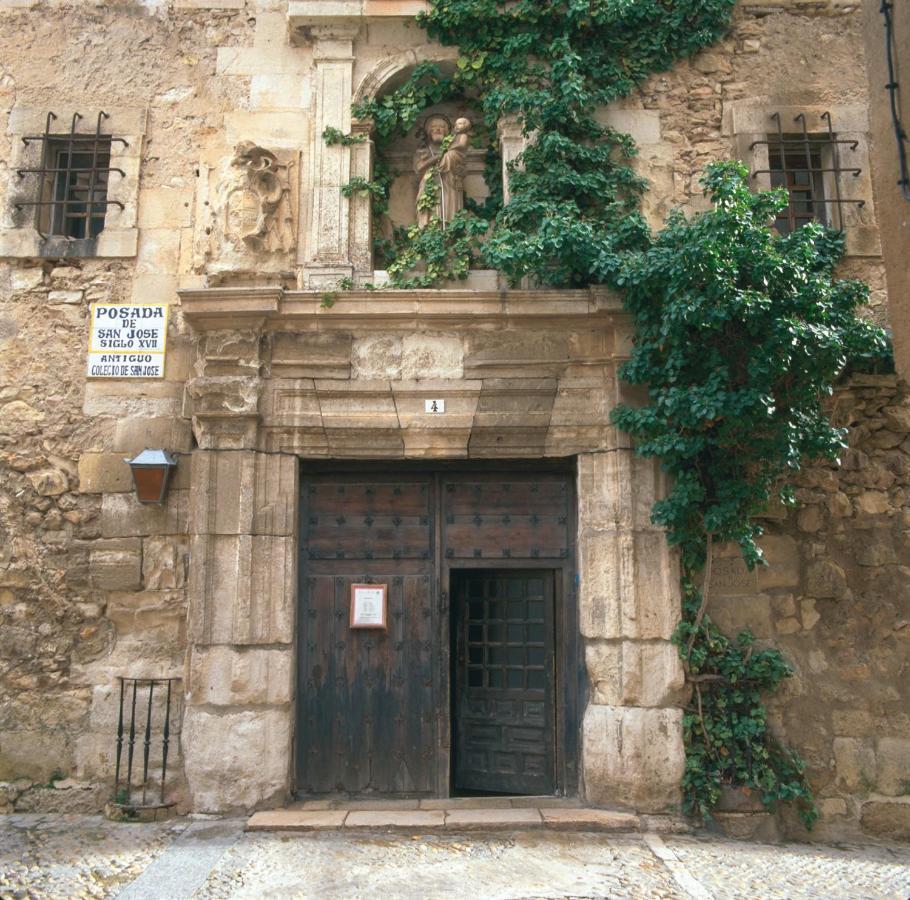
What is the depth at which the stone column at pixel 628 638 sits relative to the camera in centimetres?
470

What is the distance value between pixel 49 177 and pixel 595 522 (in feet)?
12.9

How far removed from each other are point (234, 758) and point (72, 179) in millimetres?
3636

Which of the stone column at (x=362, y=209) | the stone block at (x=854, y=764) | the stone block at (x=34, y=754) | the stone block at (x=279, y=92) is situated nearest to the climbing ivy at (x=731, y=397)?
the stone block at (x=854, y=764)

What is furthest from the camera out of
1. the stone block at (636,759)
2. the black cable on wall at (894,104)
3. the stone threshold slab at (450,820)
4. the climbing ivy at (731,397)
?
the stone block at (636,759)

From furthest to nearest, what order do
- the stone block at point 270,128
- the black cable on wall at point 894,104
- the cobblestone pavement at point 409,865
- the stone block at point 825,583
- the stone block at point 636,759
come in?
the stone block at point 270,128
the stone block at point 825,583
the stone block at point 636,759
the cobblestone pavement at point 409,865
the black cable on wall at point 894,104

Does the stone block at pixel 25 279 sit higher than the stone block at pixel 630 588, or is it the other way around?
the stone block at pixel 25 279

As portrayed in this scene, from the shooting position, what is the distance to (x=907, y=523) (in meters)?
5.07

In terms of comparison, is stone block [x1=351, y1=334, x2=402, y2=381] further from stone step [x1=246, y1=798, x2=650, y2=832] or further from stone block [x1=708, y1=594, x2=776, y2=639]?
stone step [x1=246, y1=798, x2=650, y2=832]

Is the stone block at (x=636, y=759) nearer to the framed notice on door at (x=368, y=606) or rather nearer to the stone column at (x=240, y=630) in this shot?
the framed notice on door at (x=368, y=606)

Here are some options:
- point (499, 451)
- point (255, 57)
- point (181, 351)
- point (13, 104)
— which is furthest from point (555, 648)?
point (13, 104)

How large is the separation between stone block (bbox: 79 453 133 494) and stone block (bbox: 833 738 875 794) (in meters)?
4.22

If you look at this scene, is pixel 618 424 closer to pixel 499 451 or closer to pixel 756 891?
pixel 499 451

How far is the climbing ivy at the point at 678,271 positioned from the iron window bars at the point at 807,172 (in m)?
0.36

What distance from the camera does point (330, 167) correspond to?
5.36 metres
